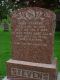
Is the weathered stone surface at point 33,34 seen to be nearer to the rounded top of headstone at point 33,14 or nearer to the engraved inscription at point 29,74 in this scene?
the rounded top of headstone at point 33,14

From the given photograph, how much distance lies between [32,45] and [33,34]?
0.25m

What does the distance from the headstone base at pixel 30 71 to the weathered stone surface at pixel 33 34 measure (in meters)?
0.19

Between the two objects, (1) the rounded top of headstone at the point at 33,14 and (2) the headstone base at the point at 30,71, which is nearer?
(2) the headstone base at the point at 30,71

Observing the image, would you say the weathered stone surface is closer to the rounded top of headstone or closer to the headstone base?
the rounded top of headstone

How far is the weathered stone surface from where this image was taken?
745cm

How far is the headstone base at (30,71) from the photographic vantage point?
7312 millimetres

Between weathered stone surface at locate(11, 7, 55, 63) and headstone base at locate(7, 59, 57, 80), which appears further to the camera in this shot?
weathered stone surface at locate(11, 7, 55, 63)

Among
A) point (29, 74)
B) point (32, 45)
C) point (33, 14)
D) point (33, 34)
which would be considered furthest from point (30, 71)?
point (33, 14)

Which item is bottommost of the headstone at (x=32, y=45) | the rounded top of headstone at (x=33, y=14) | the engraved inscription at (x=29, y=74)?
the engraved inscription at (x=29, y=74)

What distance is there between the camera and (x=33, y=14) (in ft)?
24.7

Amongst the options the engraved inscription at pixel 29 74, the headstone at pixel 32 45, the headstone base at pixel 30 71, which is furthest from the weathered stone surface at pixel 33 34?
the engraved inscription at pixel 29 74

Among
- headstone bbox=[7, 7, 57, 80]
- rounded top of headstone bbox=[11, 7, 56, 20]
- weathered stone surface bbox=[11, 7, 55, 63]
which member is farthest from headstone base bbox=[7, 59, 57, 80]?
rounded top of headstone bbox=[11, 7, 56, 20]

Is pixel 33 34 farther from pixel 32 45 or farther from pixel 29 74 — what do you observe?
pixel 29 74

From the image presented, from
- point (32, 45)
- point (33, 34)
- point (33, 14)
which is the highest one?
point (33, 14)
